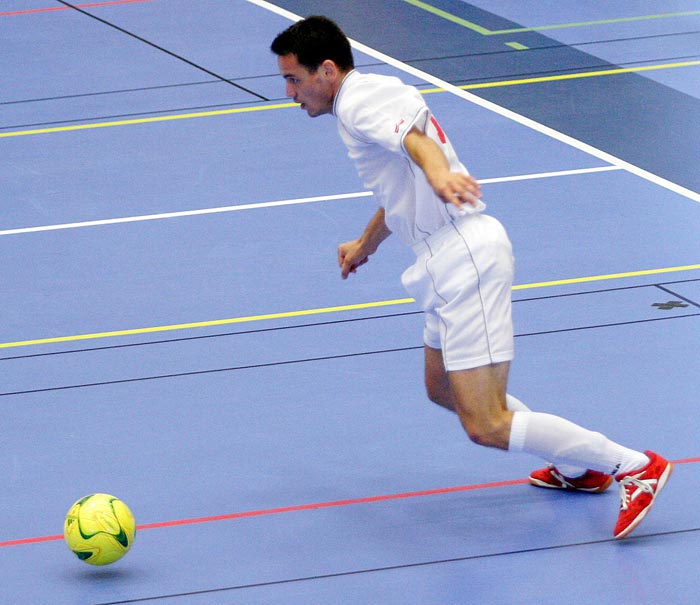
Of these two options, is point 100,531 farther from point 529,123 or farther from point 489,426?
point 529,123

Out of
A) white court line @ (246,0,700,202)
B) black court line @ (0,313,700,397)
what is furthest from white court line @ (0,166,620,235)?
black court line @ (0,313,700,397)

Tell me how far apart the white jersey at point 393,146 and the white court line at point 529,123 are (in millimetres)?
3876

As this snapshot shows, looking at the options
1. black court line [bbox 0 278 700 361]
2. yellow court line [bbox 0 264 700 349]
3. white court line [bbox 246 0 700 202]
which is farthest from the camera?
white court line [bbox 246 0 700 202]

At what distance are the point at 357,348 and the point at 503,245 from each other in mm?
1905

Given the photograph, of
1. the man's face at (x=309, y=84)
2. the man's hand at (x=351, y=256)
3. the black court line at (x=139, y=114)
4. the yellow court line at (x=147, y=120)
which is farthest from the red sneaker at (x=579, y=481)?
the black court line at (x=139, y=114)

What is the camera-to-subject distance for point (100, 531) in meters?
4.68

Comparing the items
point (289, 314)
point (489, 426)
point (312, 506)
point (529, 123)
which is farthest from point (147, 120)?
point (489, 426)

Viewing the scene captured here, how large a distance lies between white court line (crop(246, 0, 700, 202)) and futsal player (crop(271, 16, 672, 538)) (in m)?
3.83

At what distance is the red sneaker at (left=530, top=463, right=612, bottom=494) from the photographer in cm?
520

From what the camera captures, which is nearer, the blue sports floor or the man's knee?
the man's knee

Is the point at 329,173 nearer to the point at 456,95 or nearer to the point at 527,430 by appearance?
the point at 456,95

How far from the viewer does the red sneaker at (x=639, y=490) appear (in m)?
4.75

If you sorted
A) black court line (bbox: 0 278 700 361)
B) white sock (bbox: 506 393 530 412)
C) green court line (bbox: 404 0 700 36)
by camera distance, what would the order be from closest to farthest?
white sock (bbox: 506 393 530 412) → black court line (bbox: 0 278 700 361) → green court line (bbox: 404 0 700 36)

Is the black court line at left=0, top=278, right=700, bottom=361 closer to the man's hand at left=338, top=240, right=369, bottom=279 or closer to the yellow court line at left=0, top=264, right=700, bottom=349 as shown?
the yellow court line at left=0, top=264, right=700, bottom=349
